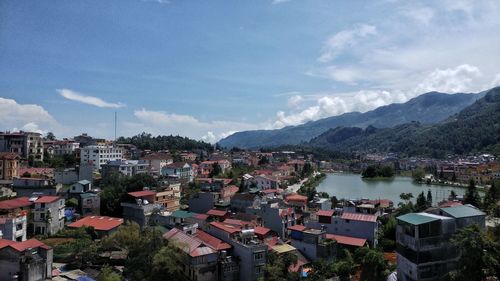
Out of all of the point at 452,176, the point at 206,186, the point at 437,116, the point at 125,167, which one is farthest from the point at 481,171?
the point at 437,116

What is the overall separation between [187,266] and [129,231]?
2.99m

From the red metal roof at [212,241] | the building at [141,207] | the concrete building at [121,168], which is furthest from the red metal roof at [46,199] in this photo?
the concrete building at [121,168]

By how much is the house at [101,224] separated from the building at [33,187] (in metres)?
2.55

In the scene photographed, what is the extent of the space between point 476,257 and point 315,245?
517 cm

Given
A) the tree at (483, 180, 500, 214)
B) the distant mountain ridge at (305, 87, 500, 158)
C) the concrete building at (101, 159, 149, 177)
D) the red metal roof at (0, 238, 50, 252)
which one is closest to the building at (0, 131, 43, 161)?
the concrete building at (101, 159, 149, 177)

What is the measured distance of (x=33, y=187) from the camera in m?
17.5

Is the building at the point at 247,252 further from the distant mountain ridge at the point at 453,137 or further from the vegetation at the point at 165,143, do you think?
the distant mountain ridge at the point at 453,137

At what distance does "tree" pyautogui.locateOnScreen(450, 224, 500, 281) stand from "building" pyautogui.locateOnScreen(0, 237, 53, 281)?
9.95 m

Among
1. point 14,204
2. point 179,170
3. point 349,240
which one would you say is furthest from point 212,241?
point 179,170

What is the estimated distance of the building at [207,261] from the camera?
34.9ft

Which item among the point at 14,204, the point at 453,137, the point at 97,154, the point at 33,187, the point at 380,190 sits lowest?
the point at 380,190

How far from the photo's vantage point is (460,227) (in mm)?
9867

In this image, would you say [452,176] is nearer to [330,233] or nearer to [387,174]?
[387,174]

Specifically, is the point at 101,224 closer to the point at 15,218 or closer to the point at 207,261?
the point at 15,218
